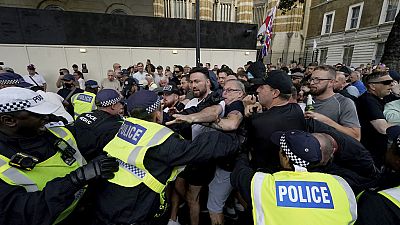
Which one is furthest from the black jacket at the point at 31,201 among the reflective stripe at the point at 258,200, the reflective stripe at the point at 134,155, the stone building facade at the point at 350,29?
the stone building facade at the point at 350,29

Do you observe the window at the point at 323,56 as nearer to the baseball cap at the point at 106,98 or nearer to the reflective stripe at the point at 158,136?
the baseball cap at the point at 106,98

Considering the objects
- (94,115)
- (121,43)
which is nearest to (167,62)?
(121,43)

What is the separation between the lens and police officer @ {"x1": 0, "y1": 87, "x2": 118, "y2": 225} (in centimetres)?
125

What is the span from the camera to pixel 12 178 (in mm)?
1270

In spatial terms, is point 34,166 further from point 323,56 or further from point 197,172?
point 323,56

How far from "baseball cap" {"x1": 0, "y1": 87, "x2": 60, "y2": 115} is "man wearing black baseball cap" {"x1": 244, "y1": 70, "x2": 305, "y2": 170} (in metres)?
1.84

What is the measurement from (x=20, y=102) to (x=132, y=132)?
2.48 feet

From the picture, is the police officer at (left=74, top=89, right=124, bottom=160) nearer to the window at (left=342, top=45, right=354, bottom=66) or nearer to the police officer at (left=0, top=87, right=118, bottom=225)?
the police officer at (left=0, top=87, right=118, bottom=225)

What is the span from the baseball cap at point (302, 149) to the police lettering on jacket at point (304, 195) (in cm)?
A: 17

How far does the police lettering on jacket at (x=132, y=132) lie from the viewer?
5.12 ft

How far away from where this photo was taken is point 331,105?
9.04 ft

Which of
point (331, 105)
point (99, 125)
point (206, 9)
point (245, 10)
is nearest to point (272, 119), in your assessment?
point (331, 105)

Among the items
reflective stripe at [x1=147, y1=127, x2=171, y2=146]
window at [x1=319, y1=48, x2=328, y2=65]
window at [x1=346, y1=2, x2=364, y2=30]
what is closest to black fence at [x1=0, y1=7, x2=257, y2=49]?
reflective stripe at [x1=147, y1=127, x2=171, y2=146]

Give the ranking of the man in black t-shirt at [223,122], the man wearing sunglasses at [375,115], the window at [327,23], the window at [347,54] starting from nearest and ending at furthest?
the man in black t-shirt at [223,122], the man wearing sunglasses at [375,115], the window at [347,54], the window at [327,23]
